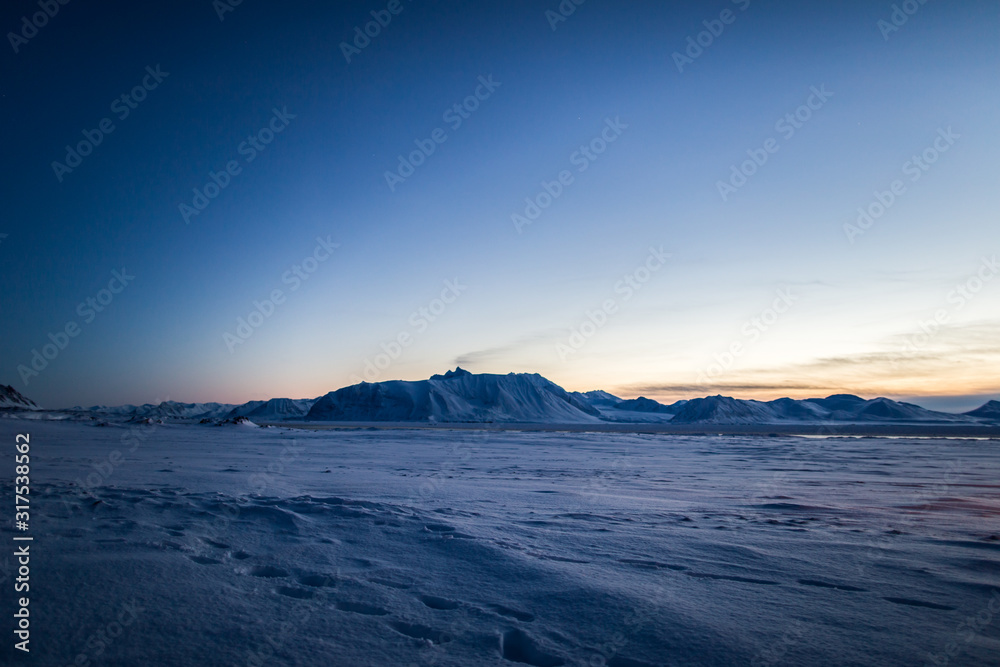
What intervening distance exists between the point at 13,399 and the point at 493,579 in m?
82.8

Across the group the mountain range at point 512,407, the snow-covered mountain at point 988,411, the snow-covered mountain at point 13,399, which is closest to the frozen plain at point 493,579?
the snow-covered mountain at point 13,399

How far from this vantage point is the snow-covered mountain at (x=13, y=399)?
2189 inches

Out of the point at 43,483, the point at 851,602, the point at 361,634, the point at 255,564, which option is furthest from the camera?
the point at 43,483

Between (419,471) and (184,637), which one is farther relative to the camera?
(419,471)

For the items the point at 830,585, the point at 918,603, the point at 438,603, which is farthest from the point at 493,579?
the point at 918,603

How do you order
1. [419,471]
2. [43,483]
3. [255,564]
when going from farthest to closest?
1. [419,471]
2. [43,483]
3. [255,564]

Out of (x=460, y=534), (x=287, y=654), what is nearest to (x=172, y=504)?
(x=460, y=534)

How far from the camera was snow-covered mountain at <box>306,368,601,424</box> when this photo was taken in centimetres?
15275

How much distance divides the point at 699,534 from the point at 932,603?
75.1 inches

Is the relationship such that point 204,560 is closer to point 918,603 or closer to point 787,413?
point 918,603

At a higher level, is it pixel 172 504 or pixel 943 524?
pixel 172 504

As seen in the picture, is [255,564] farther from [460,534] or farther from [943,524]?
[943,524]

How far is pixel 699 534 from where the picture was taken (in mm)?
4883

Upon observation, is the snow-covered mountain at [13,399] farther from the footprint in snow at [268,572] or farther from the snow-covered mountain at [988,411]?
the snow-covered mountain at [988,411]
